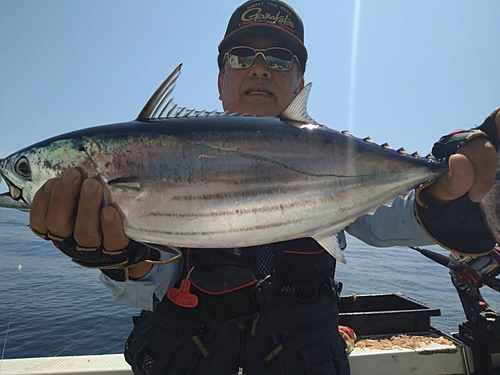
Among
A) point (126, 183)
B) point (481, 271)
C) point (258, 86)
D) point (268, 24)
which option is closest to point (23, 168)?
point (126, 183)

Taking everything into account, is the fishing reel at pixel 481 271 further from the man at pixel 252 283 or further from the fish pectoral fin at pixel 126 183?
the fish pectoral fin at pixel 126 183

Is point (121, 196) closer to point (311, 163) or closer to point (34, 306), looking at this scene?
point (311, 163)

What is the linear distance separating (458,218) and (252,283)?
1.58 meters

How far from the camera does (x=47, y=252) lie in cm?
2234

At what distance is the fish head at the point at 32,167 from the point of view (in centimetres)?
190

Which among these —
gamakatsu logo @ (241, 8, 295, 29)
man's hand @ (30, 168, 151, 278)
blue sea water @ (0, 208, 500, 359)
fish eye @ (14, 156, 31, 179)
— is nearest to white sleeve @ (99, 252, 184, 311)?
man's hand @ (30, 168, 151, 278)

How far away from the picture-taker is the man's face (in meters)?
3.48

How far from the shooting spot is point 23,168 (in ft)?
6.41

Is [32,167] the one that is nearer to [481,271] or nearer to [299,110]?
[299,110]

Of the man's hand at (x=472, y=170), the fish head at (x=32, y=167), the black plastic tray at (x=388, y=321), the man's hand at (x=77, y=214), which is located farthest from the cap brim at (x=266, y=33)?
the black plastic tray at (x=388, y=321)

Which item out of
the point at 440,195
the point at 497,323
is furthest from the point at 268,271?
the point at 497,323

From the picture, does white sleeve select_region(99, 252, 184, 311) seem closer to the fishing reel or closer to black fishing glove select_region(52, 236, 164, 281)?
black fishing glove select_region(52, 236, 164, 281)

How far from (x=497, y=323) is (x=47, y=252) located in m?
24.7

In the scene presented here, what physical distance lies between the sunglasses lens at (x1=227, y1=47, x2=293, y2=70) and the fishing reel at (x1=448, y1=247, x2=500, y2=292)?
392cm
